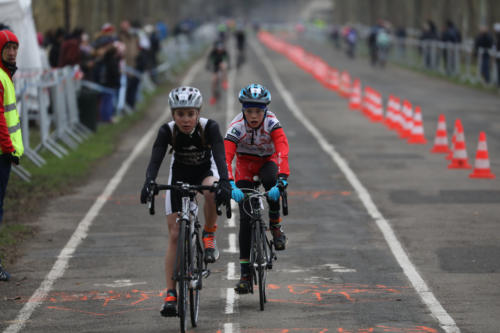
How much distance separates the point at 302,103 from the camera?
34.7m

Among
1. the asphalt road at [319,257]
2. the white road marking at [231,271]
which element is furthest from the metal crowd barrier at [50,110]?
the white road marking at [231,271]

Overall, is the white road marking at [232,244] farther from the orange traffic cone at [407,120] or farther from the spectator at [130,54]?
the spectator at [130,54]

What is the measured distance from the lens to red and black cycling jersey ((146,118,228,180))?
29.3 ft

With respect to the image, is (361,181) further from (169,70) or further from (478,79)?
(169,70)

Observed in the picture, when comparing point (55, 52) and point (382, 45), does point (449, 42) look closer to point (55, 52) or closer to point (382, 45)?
point (382, 45)

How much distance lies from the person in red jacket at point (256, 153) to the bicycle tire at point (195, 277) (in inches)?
23.8

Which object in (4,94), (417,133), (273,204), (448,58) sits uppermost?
(4,94)

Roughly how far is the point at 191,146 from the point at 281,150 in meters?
1.01

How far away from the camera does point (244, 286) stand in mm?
9758

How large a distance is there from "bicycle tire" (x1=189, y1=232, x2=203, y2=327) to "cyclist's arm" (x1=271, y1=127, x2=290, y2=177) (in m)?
1.07

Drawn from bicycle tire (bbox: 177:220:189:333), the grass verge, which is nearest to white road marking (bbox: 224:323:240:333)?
bicycle tire (bbox: 177:220:189:333)

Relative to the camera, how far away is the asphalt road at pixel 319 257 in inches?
361

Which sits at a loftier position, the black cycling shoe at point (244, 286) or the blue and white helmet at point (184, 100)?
the blue and white helmet at point (184, 100)

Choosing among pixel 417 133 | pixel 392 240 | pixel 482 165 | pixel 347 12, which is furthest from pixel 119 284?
pixel 347 12
